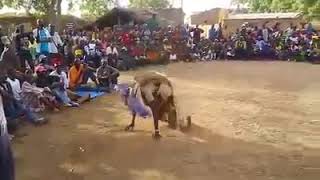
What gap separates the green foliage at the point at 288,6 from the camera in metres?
23.3

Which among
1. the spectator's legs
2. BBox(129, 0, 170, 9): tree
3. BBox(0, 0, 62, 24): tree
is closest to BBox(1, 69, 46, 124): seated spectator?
the spectator's legs

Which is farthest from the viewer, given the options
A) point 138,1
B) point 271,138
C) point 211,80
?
point 138,1

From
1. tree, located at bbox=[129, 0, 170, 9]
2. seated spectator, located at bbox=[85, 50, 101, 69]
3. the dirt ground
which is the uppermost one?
tree, located at bbox=[129, 0, 170, 9]

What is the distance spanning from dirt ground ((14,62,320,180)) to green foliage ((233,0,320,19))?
1261 centimetres

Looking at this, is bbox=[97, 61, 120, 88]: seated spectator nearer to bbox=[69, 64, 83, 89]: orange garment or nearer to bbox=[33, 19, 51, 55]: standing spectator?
bbox=[69, 64, 83, 89]: orange garment

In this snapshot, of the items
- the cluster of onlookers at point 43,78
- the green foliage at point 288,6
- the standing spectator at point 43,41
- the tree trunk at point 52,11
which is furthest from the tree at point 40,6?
the green foliage at point 288,6

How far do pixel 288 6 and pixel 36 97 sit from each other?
80.0 ft

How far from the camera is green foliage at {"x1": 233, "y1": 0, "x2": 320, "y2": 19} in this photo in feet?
76.4

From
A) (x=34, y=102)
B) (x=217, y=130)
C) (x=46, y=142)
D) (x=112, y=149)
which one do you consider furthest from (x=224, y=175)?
(x=34, y=102)

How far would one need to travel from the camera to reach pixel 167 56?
20141mm

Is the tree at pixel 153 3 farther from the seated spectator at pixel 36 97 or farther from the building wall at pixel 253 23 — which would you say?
the seated spectator at pixel 36 97

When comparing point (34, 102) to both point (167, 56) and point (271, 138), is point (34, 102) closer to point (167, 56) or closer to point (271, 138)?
point (271, 138)

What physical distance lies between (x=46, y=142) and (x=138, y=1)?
40.8m

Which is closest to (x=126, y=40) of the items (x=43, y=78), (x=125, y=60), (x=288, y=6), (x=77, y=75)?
(x=125, y=60)
